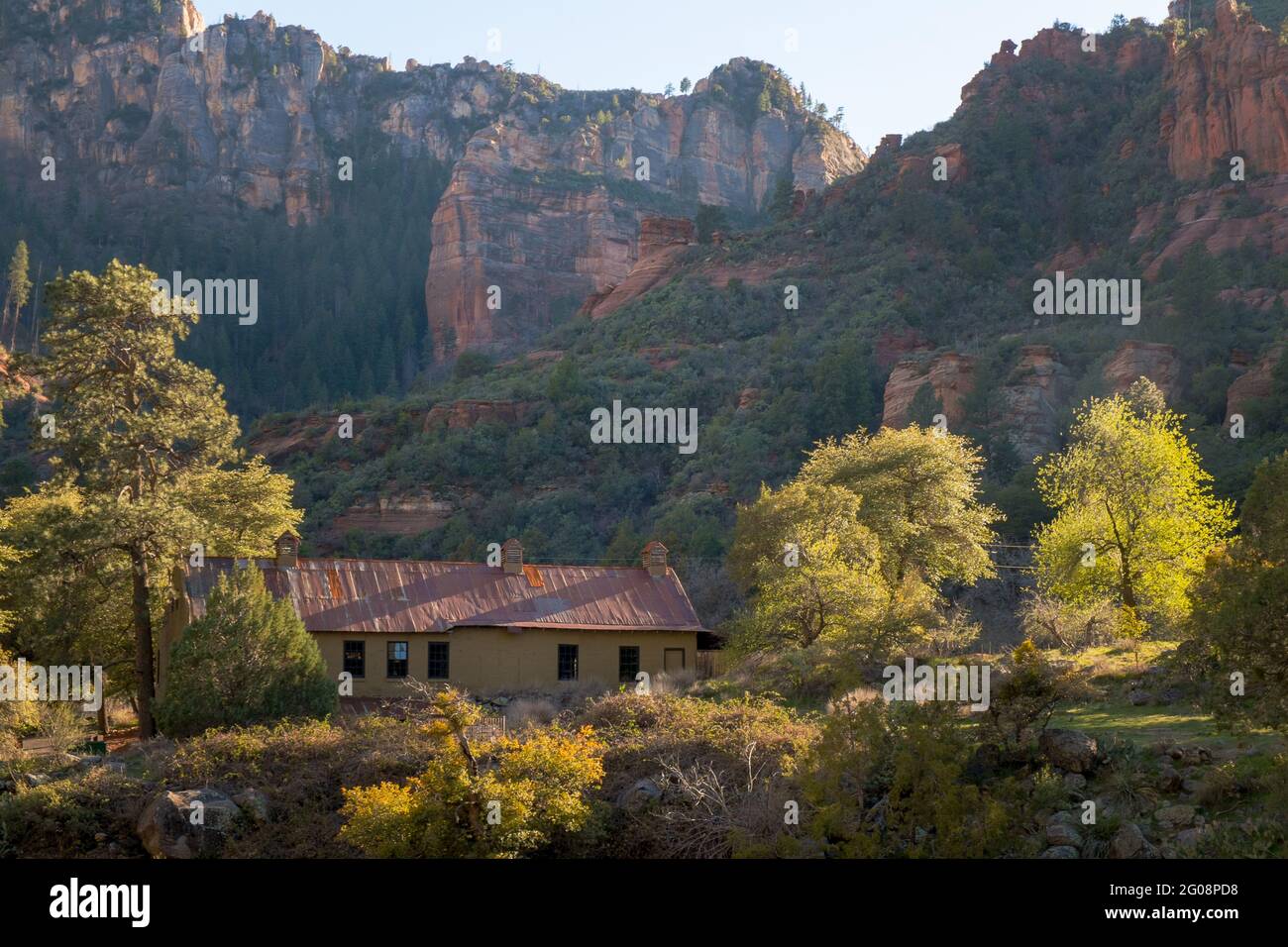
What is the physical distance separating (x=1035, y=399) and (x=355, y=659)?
47.1 meters

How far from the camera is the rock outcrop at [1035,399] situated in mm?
72500

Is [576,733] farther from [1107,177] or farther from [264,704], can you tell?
[1107,177]

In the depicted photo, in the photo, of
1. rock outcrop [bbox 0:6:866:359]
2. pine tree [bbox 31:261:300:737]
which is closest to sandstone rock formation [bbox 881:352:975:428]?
pine tree [bbox 31:261:300:737]

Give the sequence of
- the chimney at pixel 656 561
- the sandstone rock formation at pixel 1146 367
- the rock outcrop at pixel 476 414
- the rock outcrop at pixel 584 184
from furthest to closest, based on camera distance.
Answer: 1. the rock outcrop at pixel 584 184
2. the rock outcrop at pixel 476 414
3. the sandstone rock formation at pixel 1146 367
4. the chimney at pixel 656 561

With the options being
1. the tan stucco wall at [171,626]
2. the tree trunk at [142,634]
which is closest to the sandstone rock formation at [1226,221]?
the tan stucco wall at [171,626]

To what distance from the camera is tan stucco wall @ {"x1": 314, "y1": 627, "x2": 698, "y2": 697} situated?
3756cm

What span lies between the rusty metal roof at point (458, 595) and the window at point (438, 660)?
1.78ft

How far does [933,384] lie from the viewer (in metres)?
76.5

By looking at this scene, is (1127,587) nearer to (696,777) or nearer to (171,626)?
(696,777)

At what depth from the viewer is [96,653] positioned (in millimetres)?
40062

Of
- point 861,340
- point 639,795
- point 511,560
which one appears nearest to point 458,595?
point 511,560

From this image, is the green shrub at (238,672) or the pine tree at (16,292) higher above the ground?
the pine tree at (16,292)

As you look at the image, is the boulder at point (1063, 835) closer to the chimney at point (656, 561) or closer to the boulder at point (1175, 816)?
the boulder at point (1175, 816)


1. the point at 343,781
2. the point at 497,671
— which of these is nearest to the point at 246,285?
the point at 497,671
